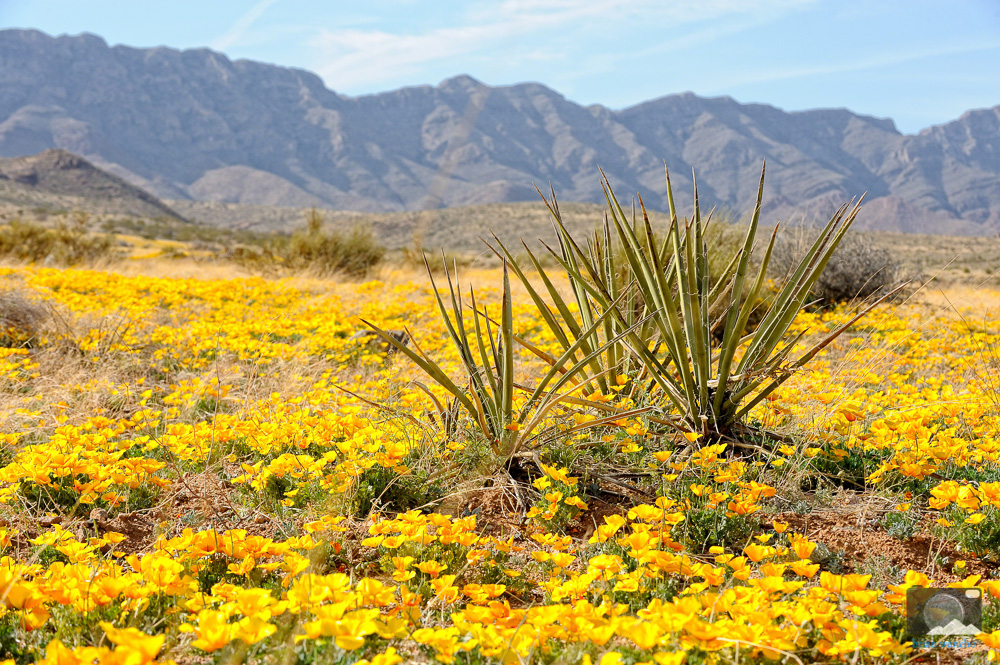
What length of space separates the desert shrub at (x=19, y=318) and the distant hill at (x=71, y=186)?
182 feet

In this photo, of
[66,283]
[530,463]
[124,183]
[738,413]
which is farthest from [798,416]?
[124,183]

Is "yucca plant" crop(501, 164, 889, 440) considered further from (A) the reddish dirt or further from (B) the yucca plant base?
(A) the reddish dirt

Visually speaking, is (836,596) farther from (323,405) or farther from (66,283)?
(66,283)

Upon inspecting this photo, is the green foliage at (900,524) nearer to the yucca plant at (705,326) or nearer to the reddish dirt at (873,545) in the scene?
the reddish dirt at (873,545)

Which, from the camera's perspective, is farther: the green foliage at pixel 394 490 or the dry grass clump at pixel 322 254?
the dry grass clump at pixel 322 254

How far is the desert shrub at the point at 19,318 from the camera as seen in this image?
229 inches

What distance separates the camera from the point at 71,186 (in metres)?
66.6

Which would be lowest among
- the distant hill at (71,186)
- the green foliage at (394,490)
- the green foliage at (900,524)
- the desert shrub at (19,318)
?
the green foliage at (900,524)

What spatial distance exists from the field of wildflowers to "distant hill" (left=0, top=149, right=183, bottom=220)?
6020cm

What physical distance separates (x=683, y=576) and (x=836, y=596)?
0.48m

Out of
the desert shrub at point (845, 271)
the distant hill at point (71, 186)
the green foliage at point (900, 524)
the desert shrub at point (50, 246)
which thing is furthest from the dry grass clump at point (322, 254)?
the distant hill at point (71, 186)

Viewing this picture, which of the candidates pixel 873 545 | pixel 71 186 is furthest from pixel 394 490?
pixel 71 186

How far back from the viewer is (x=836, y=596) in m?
1.86

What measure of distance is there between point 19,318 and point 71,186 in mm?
72566
